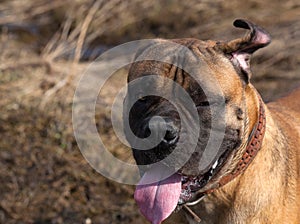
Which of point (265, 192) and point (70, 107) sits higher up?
point (265, 192)

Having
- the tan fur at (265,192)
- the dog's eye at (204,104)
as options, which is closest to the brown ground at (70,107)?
the tan fur at (265,192)

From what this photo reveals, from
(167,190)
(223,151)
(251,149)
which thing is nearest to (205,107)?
(223,151)

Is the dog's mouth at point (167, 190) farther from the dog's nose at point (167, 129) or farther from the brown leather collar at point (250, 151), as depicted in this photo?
the dog's nose at point (167, 129)

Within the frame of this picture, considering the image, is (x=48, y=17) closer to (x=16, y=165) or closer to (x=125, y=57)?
(x=125, y=57)

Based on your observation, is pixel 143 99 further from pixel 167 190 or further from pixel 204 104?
pixel 167 190

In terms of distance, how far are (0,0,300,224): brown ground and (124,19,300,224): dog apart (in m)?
1.96

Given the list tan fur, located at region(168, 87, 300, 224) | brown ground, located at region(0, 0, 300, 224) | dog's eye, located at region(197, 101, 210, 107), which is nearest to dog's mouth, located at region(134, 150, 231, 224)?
tan fur, located at region(168, 87, 300, 224)

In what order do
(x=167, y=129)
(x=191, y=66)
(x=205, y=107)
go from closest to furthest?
(x=167, y=129)
(x=205, y=107)
(x=191, y=66)

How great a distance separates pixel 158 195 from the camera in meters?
4.17

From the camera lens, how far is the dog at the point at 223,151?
412 centimetres

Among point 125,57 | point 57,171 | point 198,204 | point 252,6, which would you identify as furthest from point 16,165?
point 252,6

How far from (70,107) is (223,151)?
157 inches

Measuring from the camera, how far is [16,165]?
Answer: 23.0 feet

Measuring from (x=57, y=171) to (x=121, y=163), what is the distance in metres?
0.57
